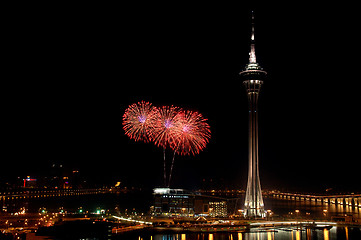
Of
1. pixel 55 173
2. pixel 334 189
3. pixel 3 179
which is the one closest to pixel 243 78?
pixel 334 189

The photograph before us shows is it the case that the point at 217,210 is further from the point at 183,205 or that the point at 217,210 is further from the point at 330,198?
the point at 330,198

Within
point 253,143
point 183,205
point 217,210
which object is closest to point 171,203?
point 183,205

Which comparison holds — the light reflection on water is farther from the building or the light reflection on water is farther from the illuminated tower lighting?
the building

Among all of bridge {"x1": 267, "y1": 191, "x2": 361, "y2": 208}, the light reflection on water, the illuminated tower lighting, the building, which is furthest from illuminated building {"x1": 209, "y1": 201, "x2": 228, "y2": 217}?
bridge {"x1": 267, "y1": 191, "x2": 361, "y2": 208}

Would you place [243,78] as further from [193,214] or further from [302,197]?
[302,197]

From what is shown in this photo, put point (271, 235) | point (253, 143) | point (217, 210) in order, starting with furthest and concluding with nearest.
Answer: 1. point (217, 210)
2. point (253, 143)
3. point (271, 235)

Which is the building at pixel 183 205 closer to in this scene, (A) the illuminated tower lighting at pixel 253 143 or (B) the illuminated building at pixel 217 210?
(B) the illuminated building at pixel 217 210
